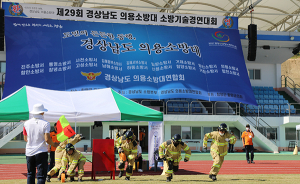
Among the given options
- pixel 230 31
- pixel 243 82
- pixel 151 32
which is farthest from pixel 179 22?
pixel 243 82

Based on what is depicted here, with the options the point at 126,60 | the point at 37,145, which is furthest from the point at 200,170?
the point at 126,60

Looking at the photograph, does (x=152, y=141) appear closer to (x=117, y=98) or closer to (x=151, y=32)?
(x=117, y=98)

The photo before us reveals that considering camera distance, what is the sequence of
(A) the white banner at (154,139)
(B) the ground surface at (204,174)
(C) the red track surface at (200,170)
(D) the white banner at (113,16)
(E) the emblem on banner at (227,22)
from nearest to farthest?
1. (B) the ground surface at (204,174)
2. (C) the red track surface at (200,170)
3. (A) the white banner at (154,139)
4. (D) the white banner at (113,16)
5. (E) the emblem on banner at (227,22)

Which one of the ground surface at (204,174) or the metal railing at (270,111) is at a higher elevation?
the metal railing at (270,111)

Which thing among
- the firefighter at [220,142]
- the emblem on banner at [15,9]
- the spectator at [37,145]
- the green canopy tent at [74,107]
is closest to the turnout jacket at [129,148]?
the green canopy tent at [74,107]

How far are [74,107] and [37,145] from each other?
5084mm

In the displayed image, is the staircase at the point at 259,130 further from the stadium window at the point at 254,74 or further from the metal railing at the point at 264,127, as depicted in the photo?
the stadium window at the point at 254,74

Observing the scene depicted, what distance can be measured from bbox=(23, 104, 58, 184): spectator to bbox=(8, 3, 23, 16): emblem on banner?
23.6 m

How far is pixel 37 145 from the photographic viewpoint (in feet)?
25.0

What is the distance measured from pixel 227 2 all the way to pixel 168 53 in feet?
26.3

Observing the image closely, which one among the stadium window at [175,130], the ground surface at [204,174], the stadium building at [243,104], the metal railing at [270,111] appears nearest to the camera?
the ground surface at [204,174]

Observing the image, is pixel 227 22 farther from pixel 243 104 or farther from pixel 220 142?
pixel 220 142

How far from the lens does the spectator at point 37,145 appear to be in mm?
7566

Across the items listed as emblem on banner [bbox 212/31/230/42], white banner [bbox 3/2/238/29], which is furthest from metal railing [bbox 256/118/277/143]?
white banner [bbox 3/2/238/29]
